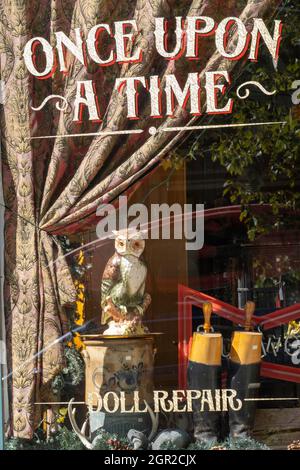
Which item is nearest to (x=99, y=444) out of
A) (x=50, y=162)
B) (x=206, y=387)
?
(x=206, y=387)

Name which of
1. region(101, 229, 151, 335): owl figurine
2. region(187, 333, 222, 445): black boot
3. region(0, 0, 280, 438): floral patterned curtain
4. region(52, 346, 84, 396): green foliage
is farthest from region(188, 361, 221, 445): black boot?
region(0, 0, 280, 438): floral patterned curtain

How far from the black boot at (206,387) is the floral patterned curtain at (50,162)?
0.71 meters

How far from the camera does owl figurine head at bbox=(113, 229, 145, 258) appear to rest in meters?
4.71

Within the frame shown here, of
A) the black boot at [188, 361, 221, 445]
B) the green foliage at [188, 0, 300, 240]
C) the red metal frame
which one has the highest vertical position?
the green foliage at [188, 0, 300, 240]

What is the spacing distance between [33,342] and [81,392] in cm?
A: 36

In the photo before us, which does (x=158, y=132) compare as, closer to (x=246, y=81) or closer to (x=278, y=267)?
(x=246, y=81)

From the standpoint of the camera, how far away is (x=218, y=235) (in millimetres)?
4676

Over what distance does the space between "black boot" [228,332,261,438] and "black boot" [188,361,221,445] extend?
2.6 inches

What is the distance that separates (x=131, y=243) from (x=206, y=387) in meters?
0.84

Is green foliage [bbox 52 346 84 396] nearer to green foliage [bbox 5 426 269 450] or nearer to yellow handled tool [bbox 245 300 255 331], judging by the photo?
green foliage [bbox 5 426 269 450]

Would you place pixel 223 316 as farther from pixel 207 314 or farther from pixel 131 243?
pixel 131 243

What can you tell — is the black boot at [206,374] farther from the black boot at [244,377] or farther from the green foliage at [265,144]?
the green foliage at [265,144]

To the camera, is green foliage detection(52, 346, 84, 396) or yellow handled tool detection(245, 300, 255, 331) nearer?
yellow handled tool detection(245, 300, 255, 331)

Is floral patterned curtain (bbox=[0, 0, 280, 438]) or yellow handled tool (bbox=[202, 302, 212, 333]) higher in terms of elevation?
floral patterned curtain (bbox=[0, 0, 280, 438])
